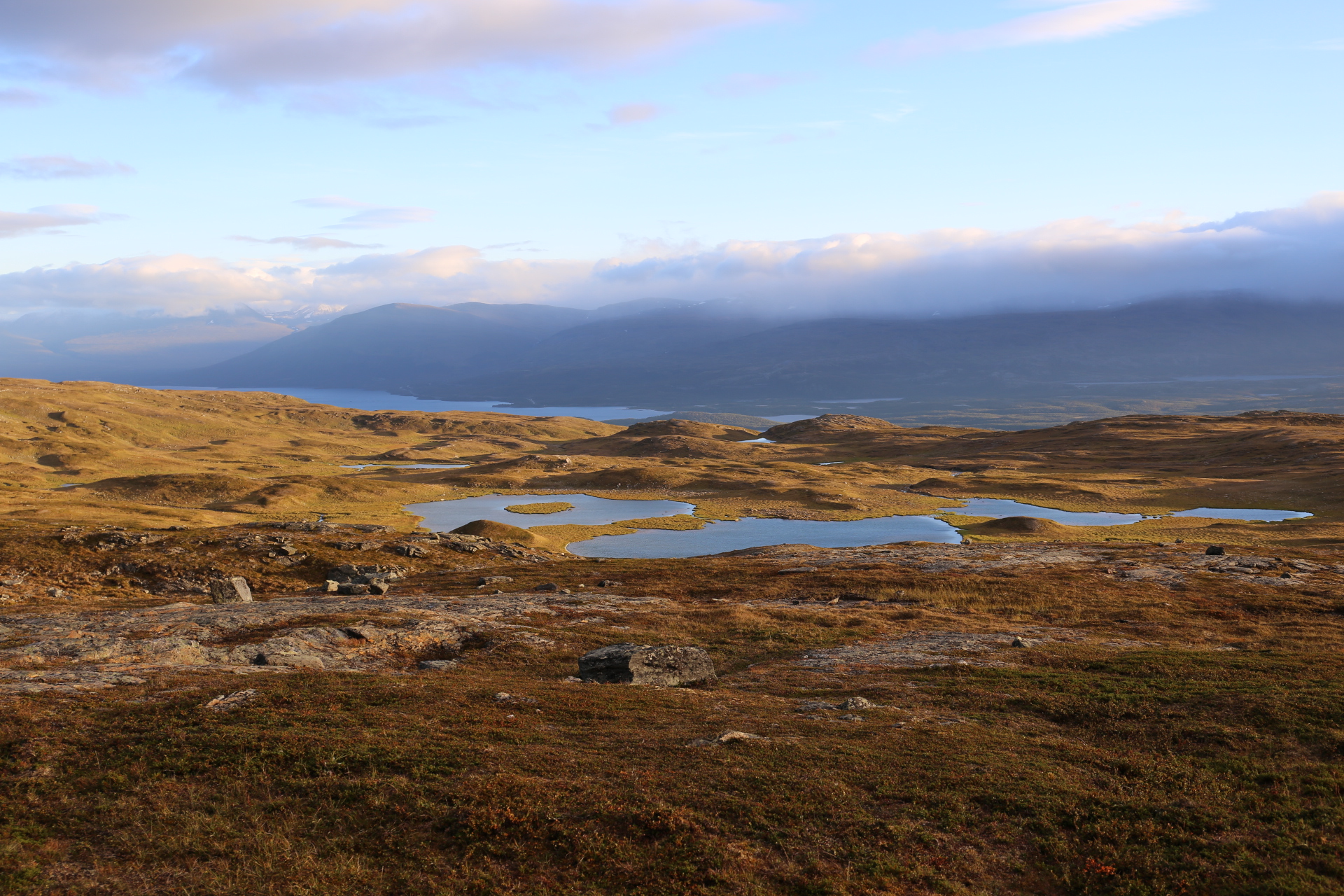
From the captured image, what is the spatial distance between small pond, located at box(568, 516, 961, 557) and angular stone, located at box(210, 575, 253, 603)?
152 ft

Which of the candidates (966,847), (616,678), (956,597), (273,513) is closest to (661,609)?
(616,678)

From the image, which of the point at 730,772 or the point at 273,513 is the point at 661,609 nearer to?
the point at 730,772

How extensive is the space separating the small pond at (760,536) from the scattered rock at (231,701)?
68.4 m

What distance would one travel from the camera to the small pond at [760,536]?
322 ft

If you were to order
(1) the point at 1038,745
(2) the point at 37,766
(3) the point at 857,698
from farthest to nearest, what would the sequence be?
(3) the point at 857,698 < (1) the point at 1038,745 < (2) the point at 37,766

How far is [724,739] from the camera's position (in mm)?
22047

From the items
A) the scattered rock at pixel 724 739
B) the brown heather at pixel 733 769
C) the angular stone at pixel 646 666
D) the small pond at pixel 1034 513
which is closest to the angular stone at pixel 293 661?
the brown heather at pixel 733 769

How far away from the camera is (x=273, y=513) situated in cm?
12519

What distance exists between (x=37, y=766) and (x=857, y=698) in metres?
23.3

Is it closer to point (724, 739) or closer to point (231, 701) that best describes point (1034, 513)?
point (724, 739)

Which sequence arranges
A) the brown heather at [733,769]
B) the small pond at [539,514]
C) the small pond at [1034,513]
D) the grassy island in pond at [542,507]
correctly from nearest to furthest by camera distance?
the brown heather at [733,769] → the small pond at [1034,513] → the small pond at [539,514] → the grassy island in pond at [542,507]

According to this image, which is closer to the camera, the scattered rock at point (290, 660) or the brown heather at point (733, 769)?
the brown heather at point (733, 769)

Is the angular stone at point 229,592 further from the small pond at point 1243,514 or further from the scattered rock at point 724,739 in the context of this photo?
the small pond at point 1243,514

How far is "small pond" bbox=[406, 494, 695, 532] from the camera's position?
122062 millimetres
